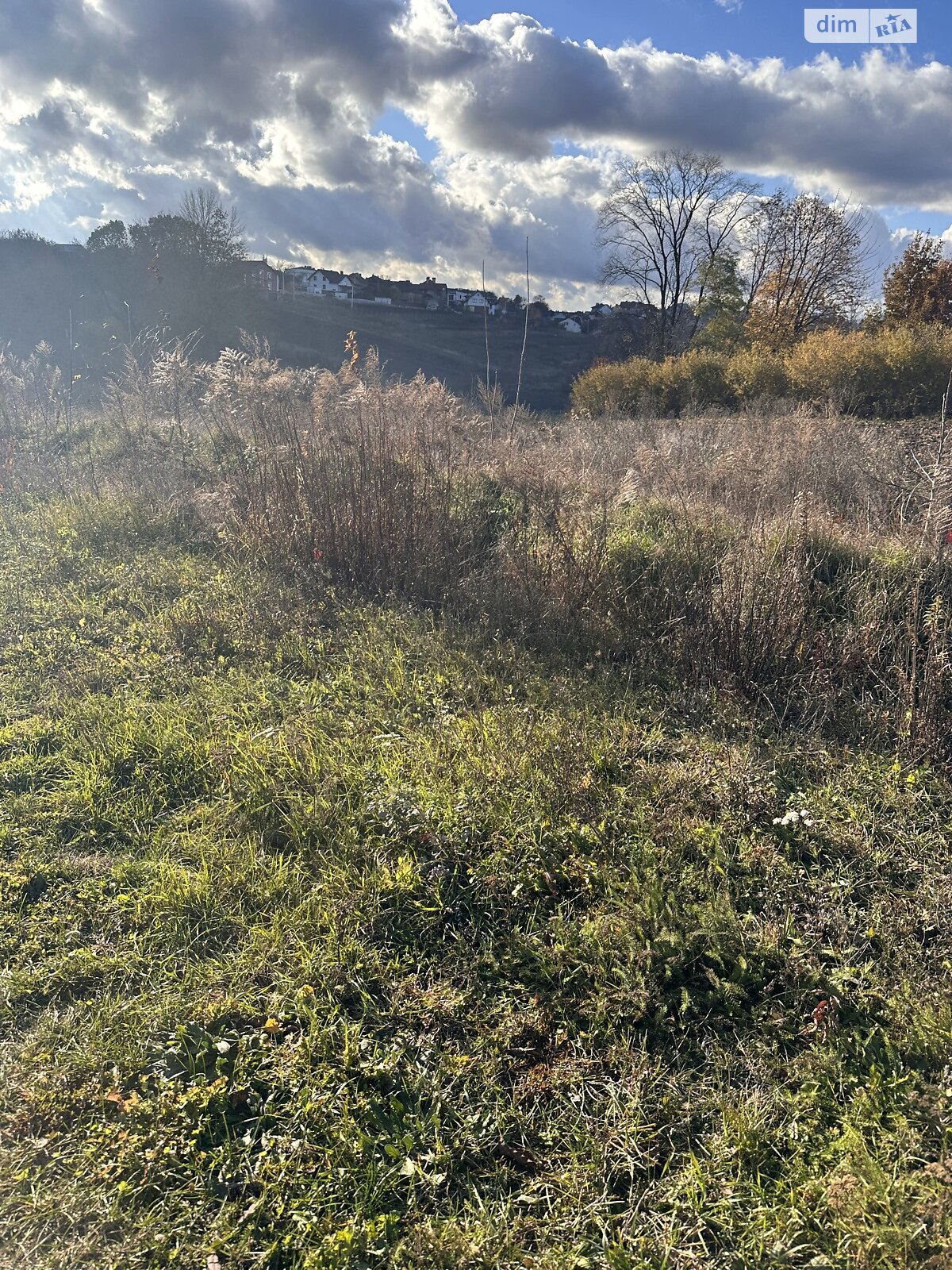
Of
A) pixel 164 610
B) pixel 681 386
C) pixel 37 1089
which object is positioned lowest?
pixel 37 1089

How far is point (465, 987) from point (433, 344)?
49252 mm

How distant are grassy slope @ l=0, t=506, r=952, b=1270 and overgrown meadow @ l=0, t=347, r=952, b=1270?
1 cm

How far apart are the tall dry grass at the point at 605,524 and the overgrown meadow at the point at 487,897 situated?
51 mm

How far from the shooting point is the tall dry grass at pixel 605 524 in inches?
179

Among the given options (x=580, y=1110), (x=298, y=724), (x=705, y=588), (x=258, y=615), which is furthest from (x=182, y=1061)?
(x=705, y=588)

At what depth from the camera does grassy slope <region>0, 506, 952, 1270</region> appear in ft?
6.86

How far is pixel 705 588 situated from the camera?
520cm

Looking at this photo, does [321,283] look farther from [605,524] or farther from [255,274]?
[605,524]

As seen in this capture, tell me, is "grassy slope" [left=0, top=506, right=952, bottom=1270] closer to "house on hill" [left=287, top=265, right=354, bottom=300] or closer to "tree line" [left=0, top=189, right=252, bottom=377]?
"tree line" [left=0, top=189, right=252, bottom=377]

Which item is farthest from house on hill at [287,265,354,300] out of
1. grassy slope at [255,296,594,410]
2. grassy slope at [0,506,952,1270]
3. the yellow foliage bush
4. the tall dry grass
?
grassy slope at [0,506,952,1270]

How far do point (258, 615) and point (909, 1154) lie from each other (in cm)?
495

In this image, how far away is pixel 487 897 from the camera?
3117 mm

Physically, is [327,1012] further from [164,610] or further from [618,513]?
[618,513]

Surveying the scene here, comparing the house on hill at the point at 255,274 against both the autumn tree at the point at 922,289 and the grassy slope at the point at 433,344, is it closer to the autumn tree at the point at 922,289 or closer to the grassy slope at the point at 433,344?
the grassy slope at the point at 433,344
